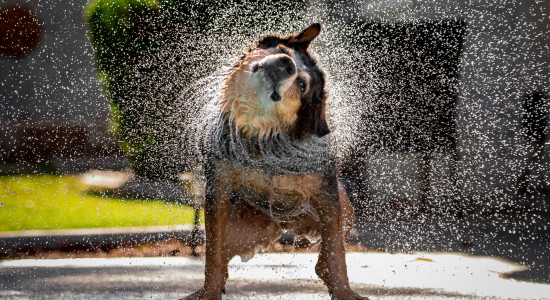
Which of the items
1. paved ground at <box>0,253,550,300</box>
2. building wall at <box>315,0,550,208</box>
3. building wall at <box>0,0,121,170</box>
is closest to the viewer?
paved ground at <box>0,253,550,300</box>

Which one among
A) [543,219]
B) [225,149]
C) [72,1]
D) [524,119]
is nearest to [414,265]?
[225,149]

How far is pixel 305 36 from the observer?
104 inches

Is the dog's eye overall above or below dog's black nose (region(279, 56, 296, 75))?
below

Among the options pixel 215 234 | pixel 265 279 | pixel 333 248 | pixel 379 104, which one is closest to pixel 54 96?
pixel 379 104

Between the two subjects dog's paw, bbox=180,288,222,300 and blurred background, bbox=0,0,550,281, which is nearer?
dog's paw, bbox=180,288,222,300

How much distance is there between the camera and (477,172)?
641cm

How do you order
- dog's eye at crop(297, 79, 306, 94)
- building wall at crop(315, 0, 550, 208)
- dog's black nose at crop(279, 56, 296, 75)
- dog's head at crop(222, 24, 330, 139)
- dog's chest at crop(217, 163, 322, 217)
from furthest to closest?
building wall at crop(315, 0, 550, 208), dog's chest at crop(217, 163, 322, 217), dog's eye at crop(297, 79, 306, 94), dog's head at crop(222, 24, 330, 139), dog's black nose at crop(279, 56, 296, 75)

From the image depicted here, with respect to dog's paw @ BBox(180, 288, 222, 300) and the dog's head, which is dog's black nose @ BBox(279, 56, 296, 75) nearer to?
the dog's head

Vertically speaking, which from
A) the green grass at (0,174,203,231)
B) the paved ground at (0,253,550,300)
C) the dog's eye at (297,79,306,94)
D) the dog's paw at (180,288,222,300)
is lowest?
the green grass at (0,174,203,231)

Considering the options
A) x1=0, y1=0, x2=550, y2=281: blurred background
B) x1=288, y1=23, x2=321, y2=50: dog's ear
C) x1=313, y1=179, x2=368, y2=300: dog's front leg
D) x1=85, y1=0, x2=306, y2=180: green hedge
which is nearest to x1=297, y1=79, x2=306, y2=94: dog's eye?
x1=288, y1=23, x2=321, y2=50: dog's ear

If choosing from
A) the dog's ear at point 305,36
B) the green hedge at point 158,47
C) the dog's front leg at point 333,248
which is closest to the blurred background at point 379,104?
the green hedge at point 158,47

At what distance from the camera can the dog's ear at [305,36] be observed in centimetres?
259

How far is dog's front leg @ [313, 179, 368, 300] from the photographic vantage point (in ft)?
8.05

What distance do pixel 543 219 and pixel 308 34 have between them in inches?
199
